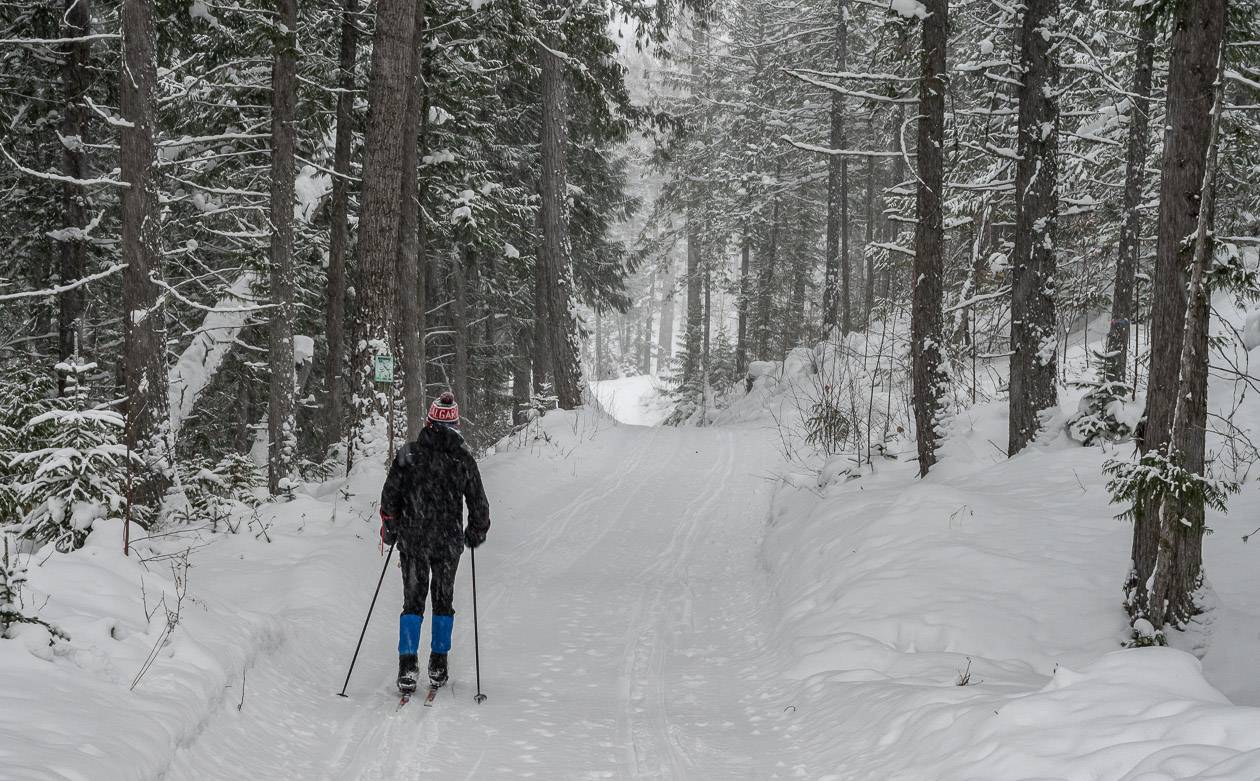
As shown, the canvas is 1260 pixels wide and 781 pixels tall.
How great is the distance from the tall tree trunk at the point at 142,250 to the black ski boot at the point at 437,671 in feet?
17.5

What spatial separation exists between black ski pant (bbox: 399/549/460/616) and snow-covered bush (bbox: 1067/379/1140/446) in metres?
7.46

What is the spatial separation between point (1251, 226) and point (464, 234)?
1437cm

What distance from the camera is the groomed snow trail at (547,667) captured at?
495 cm

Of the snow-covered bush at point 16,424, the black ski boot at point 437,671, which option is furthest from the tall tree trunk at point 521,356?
the black ski boot at point 437,671

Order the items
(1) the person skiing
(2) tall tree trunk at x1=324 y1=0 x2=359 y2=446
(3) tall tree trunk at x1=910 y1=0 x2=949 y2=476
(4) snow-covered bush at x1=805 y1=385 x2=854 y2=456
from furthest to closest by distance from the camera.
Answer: (2) tall tree trunk at x1=324 y1=0 x2=359 y2=446 → (4) snow-covered bush at x1=805 y1=385 x2=854 y2=456 → (3) tall tree trunk at x1=910 y1=0 x2=949 y2=476 → (1) the person skiing

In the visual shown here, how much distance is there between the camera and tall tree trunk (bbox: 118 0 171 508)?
31.1ft

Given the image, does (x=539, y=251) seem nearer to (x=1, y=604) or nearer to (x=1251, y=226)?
(x=1251, y=226)

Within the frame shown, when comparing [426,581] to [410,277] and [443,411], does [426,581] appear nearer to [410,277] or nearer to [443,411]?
[443,411]

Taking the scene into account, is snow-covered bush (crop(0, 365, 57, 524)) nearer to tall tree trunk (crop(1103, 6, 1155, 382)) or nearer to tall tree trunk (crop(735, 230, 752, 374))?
tall tree trunk (crop(1103, 6, 1155, 382))

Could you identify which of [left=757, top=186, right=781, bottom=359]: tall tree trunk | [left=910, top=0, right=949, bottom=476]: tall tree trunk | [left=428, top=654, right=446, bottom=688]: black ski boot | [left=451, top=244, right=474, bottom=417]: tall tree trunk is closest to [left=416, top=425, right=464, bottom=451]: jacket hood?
[left=428, top=654, right=446, bottom=688]: black ski boot

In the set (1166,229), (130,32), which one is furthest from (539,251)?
(1166,229)

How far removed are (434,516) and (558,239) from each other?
45.9ft

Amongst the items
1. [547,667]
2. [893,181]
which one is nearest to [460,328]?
[547,667]

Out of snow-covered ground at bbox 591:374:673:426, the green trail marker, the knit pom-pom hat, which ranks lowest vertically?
snow-covered ground at bbox 591:374:673:426
